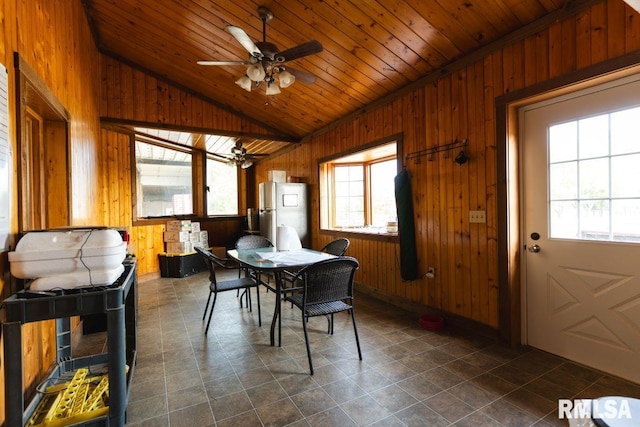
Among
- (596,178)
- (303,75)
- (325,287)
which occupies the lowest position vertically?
(325,287)

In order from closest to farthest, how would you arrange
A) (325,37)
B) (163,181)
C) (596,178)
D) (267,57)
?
(596,178)
(267,57)
(325,37)
(163,181)

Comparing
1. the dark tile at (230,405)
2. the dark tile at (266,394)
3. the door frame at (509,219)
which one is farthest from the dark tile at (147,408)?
the door frame at (509,219)

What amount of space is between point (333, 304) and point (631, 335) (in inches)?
79.2

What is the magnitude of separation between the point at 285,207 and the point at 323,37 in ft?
9.38

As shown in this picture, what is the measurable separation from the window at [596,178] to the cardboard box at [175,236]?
5314 millimetres

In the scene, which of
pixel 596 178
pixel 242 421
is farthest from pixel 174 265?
pixel 596 178

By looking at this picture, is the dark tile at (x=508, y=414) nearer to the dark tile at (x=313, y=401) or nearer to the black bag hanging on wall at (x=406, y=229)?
the dark tile at (x=313, y=401)

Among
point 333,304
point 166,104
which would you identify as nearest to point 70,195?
point 333,304

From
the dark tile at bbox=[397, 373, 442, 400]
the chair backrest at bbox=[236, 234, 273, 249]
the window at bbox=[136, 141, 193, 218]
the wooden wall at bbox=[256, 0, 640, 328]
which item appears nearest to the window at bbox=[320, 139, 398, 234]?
the wooden wall at bbox=[256, 0, 640, 328]

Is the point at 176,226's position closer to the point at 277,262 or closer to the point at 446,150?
the point at 277,262

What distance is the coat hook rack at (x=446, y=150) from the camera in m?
2.81

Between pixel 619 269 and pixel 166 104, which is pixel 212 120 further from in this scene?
pixel 619 269

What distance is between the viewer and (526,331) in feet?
8.48

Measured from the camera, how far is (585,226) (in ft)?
7.37
